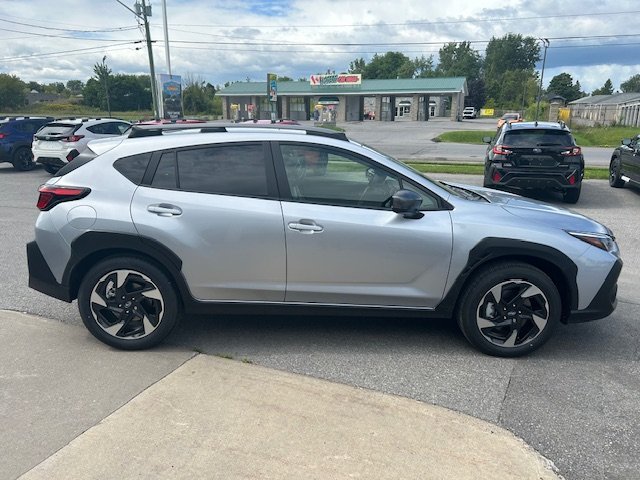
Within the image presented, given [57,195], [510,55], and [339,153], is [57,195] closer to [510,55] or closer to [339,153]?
[339,153]

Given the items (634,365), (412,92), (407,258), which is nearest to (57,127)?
(407,258)

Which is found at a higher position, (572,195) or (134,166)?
(134,166)

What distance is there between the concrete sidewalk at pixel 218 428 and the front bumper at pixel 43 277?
1.53 feet

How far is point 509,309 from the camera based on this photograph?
3877mm

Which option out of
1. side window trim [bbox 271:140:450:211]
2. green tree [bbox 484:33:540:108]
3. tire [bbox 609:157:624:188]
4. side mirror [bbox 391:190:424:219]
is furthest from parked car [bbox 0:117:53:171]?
green tree [bbox 484:33:540:108]

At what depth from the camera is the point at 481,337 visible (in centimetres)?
391

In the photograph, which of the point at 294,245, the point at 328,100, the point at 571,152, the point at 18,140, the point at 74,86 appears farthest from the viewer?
the point at 74,86

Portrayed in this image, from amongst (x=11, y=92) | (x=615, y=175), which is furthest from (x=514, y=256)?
(x=11, y=92)

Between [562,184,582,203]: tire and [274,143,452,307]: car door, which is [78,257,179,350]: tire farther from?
[562,184,582,203]: tire

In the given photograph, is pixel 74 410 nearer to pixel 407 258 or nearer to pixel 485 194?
pixel 407 258

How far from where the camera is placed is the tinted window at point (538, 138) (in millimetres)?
10172

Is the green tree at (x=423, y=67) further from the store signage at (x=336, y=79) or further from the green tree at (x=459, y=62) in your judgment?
the store signage at (x=336, y=79)

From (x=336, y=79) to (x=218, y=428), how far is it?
2619 inches

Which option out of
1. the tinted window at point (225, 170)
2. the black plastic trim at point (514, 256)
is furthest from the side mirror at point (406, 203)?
the tinted window at point (225, 170)
